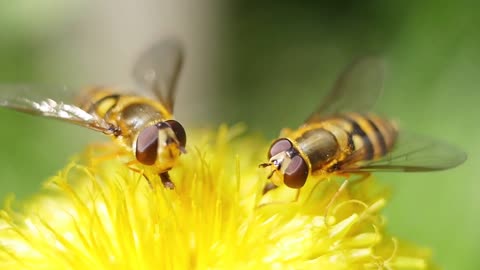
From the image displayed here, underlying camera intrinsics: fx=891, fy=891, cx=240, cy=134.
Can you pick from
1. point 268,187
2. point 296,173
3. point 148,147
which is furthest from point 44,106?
point 296,173

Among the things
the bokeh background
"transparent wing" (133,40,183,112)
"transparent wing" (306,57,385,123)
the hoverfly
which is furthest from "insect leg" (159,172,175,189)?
the bokeh background

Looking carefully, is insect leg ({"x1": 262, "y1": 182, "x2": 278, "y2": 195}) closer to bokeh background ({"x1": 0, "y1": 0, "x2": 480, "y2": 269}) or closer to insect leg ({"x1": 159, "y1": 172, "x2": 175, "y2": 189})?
insect leg ({"x1": 159, "y1": 172, "x2": 175, "y2": 189})

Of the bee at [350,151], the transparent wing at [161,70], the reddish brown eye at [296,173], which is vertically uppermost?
the transparent wing at [161,70]

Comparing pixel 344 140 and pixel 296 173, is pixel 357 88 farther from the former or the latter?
pixel 296 173

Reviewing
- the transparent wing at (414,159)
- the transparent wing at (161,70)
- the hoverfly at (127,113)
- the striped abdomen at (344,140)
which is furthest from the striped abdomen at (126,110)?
the transparent wing at (414,159)

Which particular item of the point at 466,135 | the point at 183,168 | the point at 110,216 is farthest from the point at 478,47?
the point at 110,216

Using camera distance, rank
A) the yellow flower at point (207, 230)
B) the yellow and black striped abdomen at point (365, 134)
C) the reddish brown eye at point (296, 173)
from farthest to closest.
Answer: the yellow and black striped abdomen at point (365, 134) → the yellow flower at point (207, 230) → the reddish brown eye at point (296, 173)

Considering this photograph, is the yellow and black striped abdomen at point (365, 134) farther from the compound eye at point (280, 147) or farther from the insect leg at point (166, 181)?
the insect leg at point (166, 181)

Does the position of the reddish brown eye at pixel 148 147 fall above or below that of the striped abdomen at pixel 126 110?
below
